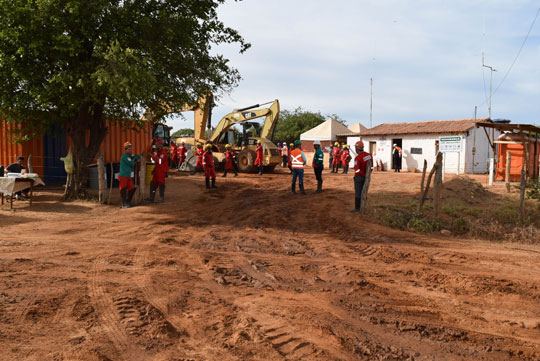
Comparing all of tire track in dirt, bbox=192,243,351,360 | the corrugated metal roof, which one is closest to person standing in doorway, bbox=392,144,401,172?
the corrugated metal roof

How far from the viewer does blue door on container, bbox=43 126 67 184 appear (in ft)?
48.4

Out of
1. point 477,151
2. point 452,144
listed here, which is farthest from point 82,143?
point 477,151

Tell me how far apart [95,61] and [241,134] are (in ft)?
42.1

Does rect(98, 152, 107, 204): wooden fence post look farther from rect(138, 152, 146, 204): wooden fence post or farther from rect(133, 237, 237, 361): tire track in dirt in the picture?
rect(133, 237, 237, 361): tire track in dirt

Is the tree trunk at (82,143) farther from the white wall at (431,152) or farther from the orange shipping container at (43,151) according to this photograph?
the white wall at (431,152)

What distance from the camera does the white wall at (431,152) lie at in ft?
79.4

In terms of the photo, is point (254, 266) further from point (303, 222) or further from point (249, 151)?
point (249, 151)

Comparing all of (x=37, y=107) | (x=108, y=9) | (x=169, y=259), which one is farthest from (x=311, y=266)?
(x=37, y=107)

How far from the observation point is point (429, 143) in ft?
84.7

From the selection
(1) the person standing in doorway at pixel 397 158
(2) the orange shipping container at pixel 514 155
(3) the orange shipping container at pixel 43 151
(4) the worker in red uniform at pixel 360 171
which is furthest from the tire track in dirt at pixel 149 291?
(1) the person standing in doorway at pixel 397 158

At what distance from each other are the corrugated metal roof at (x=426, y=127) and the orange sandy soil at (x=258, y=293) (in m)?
18.1

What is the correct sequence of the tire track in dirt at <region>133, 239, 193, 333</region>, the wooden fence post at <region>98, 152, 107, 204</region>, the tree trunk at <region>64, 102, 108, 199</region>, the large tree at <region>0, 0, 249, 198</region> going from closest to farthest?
1. the tire track in dirt at <region>133, 239, 193, 333</region>
2. the large tree at <region>0, 0, 249, 198</region>
3. the wooden fence post at <region>98, 152, 107, 204</region>
4. the tree trunk at <region>64, 102, 108, 199</region>

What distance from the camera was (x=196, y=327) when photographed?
3994mm

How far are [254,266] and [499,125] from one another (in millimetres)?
11104
